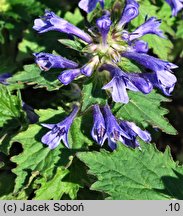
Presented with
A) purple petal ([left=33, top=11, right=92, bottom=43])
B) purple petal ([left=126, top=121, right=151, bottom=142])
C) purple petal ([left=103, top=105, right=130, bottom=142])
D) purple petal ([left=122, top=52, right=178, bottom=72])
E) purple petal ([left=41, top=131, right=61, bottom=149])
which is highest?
purple petal ([left=33, top=11, right=92, bottom=43])

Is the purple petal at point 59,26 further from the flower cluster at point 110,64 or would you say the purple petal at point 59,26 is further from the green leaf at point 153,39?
the green leaf at point 153,39

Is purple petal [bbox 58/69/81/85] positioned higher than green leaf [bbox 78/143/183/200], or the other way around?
purple petal [bbox 58/69/81/85]

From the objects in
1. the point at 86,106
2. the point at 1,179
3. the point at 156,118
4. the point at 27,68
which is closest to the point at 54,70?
the point at 27,68

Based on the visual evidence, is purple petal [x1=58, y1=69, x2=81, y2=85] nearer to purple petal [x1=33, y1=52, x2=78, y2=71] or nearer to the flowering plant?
the flowering plant

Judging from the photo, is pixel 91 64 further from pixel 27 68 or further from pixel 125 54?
pixel 27 68

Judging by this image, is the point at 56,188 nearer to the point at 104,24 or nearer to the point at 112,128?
the point at 112,128

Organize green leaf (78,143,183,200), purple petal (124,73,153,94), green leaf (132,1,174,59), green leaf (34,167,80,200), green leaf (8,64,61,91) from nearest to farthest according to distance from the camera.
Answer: green leaf (78,143,183,200), purple petal (124,73,153,94), green leaf (8,64,61,91), green leaf (34,167,80,200), green leaf (132,1,174,59)

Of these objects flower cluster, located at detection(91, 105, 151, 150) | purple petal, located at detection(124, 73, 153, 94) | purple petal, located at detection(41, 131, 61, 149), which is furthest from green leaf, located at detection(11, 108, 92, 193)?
purple petal, located at detection(124, 73, 153, 94)
